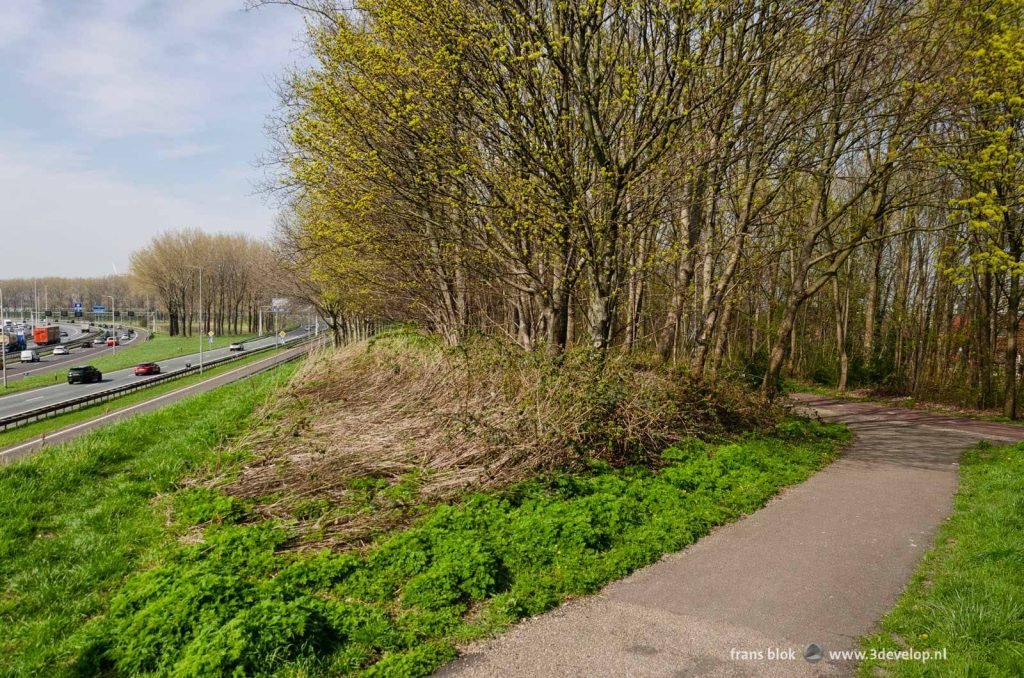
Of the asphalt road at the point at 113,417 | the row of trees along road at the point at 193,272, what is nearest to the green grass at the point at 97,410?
the asphalt road at the point at 113,417

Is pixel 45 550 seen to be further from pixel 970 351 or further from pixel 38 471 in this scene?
pixel 970 351

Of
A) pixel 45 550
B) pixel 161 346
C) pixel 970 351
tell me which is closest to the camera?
pixel 45 550

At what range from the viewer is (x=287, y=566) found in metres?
6.04

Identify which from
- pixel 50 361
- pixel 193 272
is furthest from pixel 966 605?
pixel 193 272

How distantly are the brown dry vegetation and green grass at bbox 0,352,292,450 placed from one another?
18199mm

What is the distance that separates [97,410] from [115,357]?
1730 inches

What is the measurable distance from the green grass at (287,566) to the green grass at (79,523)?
24mm

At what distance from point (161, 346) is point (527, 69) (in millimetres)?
80824

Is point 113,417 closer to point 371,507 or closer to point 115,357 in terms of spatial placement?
point 371,507

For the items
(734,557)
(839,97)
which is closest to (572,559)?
(734,557)

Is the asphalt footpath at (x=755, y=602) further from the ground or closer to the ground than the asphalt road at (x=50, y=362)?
further from the ground

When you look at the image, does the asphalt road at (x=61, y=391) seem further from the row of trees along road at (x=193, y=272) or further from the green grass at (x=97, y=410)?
the row of trees along road at (x=193, y=272)

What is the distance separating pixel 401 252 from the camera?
14.5 m

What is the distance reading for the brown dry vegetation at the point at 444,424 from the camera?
7.80 metres
